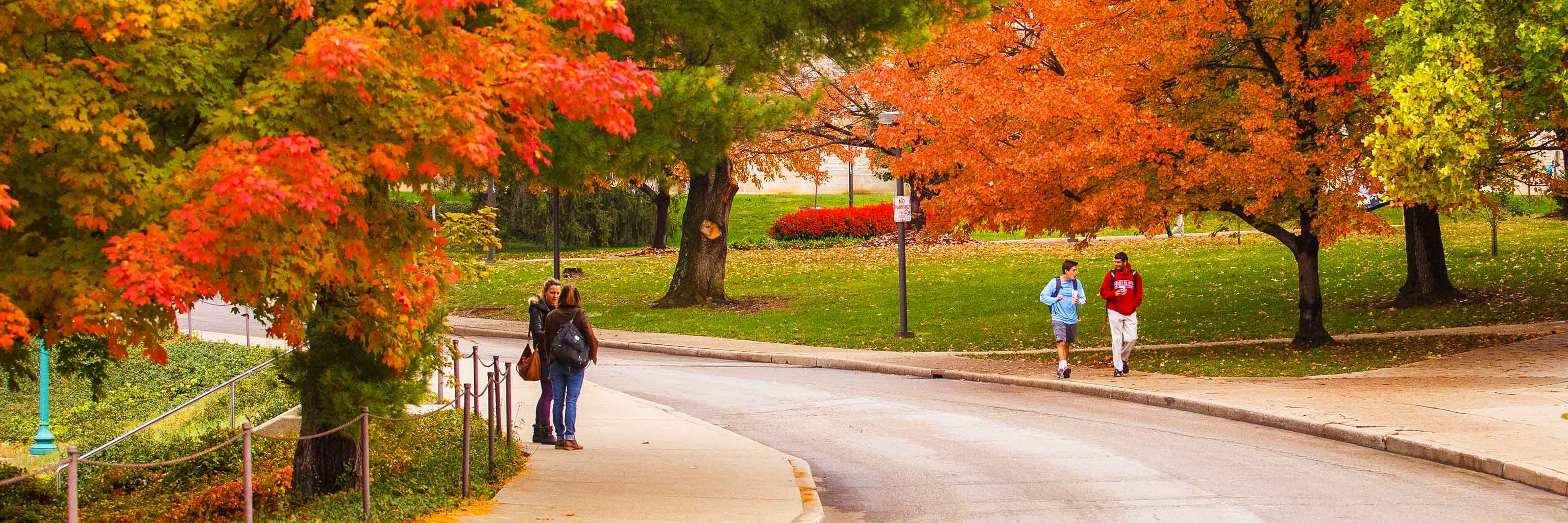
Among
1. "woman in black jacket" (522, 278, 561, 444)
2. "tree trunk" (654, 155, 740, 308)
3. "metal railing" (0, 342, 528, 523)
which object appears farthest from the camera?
"tree trunk" (654, 155, 740, 308)

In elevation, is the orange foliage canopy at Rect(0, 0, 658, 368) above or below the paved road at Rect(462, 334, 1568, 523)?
above

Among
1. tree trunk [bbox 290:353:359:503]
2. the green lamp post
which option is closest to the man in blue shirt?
tree trunk [bbox 290:353:359:503]

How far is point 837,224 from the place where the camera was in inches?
2036

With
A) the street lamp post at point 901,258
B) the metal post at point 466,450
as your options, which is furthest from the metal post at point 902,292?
the metal post at point 466,450

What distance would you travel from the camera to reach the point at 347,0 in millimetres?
8125

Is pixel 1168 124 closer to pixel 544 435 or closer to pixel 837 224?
pixel 544 435

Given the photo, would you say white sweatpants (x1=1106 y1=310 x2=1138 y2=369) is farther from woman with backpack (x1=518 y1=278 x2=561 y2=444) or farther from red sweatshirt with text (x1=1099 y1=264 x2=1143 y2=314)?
woman with backpack (x1=518 y1=278 x2=561 y2=444)

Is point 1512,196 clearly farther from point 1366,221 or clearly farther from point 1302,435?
point 1302,435

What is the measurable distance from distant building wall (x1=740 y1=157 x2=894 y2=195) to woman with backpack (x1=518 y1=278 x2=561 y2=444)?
65423 millimetres

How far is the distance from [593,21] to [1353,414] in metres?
9.44

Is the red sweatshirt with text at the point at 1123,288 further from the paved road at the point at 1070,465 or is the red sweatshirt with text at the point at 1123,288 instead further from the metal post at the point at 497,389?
the metal post at the point at 497,389

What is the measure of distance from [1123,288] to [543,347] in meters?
8.45

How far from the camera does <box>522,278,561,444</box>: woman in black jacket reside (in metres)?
13.1

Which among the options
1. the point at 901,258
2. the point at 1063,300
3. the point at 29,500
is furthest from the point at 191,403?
the point at 901,258
